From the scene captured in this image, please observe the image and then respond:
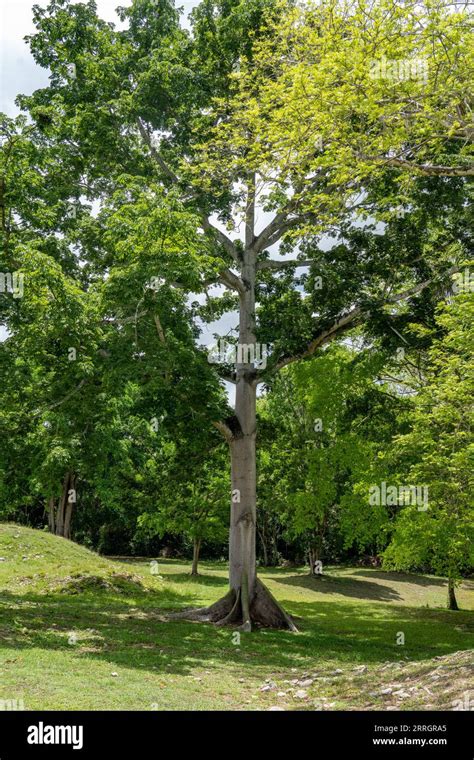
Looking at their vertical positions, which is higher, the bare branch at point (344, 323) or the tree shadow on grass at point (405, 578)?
the bare branch at point (344, 323)

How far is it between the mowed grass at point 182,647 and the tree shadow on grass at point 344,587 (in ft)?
5.89

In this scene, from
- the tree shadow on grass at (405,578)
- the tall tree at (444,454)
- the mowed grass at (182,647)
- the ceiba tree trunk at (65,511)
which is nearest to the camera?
the mowed grass at (182,647)

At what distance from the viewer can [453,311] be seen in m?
13.8

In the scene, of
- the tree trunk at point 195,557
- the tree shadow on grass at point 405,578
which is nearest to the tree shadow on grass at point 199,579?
the tree trunk at point 195,557

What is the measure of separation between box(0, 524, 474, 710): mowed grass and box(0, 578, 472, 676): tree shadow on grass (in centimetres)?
4

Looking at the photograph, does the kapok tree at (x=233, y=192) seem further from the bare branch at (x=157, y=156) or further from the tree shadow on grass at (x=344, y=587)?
the tree shadow on grass at (x=344, y=587)

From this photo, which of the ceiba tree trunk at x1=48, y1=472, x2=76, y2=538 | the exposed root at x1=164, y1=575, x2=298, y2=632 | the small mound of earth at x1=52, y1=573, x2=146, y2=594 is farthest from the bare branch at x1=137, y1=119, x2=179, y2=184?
the ceiba tree trunk at x1=48, y1=472, x2=76, y2=538

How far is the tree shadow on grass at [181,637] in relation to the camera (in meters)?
12.3

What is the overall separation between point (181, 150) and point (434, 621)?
60.0 ft

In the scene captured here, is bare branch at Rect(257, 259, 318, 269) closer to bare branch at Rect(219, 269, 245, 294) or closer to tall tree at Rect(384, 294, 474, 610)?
bare branch at Rect(219, 269, 245, 294)

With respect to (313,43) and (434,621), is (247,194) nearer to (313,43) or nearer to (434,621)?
(313,43)

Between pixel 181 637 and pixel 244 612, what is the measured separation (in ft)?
10.8

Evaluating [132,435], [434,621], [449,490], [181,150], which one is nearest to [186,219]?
[181,150]

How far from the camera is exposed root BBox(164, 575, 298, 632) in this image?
18281mm
